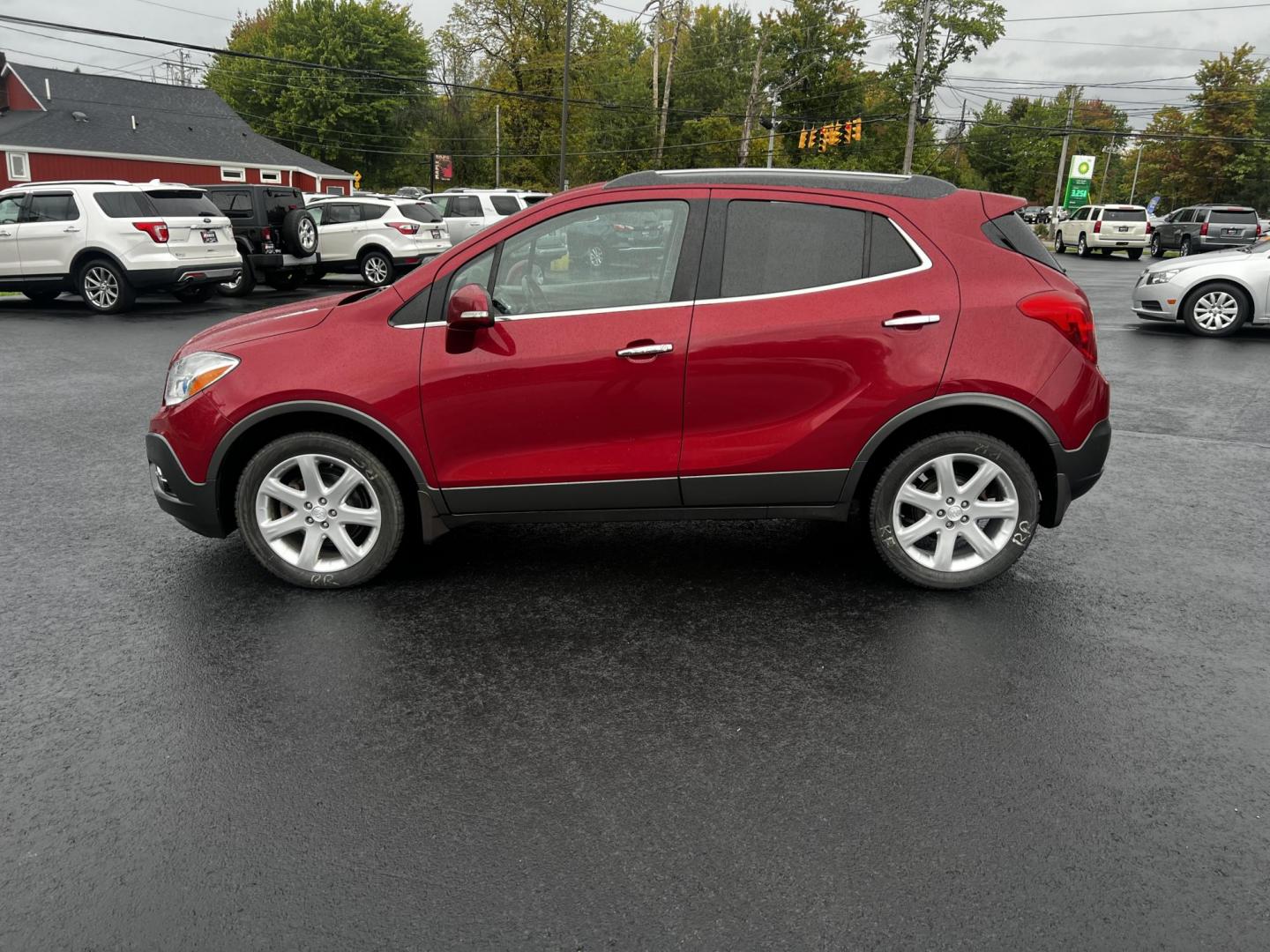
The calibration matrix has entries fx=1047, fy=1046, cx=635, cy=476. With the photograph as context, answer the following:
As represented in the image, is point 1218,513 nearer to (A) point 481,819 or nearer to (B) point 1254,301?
(A) point 481,819

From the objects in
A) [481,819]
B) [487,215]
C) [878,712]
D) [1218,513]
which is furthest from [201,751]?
[487,215]

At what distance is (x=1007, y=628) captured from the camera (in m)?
4.34

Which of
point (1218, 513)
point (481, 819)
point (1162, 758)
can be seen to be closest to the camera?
point (481, 819)

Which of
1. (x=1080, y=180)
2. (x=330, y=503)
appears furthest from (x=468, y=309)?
(x=1080, y=180)

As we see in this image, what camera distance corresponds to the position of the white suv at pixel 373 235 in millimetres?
21078

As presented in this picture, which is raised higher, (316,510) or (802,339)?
(802,339)

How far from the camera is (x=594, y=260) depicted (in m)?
4.48

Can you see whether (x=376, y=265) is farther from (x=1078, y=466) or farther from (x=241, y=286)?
(x=1078, y=466)

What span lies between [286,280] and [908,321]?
18.6 metres

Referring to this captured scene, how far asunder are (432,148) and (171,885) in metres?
83.4

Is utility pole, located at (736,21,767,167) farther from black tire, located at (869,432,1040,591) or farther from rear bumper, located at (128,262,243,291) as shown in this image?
black tire, located at (869,432,1040,591)

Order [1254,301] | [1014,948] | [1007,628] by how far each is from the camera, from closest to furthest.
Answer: [1014,948], [1007,628], [1254,301]

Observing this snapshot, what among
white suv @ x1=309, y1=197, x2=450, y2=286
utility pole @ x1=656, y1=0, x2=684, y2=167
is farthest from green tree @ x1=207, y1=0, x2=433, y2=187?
white suv @ x1=309, y1=197, x2=450, y2=286

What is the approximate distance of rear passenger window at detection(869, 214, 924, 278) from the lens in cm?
446
